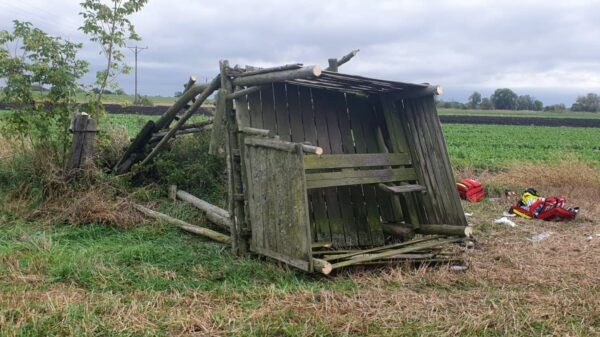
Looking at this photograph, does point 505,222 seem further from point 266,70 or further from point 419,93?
point 266,70

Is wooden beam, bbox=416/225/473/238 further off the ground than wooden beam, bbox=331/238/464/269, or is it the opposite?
wooden beam, bbox=416/225/473/238

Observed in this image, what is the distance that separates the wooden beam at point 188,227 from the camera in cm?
615

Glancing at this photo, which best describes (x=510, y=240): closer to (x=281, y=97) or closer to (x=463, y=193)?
(x=463, y=193)

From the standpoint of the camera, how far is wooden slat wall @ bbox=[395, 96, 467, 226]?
6.20 metres

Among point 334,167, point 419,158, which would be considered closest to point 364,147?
point 419,158

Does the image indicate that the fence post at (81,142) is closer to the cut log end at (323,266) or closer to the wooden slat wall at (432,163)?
the cut log end at (323,266)

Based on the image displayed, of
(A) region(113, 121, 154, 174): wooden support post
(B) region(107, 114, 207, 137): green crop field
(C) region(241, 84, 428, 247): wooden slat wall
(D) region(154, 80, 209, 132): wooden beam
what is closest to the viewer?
(C) region(241, 84, 428, 247): wooden slat wall

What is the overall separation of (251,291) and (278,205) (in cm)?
97

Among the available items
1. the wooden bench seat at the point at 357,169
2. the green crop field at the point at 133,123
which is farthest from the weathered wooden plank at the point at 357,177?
the green crop field at the point at 133,123

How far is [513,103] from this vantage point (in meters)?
83.4

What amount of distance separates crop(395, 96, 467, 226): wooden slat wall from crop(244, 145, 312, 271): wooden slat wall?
6.80 ft

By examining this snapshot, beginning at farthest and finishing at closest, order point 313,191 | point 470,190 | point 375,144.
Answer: point 470,190, point 375,144, point 313,191

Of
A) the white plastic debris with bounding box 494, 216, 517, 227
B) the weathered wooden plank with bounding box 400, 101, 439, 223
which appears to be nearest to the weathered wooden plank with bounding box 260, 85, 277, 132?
the weathered wooden plank with bounding box 400, 101, 439, 223

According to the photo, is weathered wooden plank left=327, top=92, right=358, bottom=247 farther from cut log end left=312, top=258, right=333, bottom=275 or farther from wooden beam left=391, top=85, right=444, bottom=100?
cut log end left=312, top=258, right=333, bottom=275
